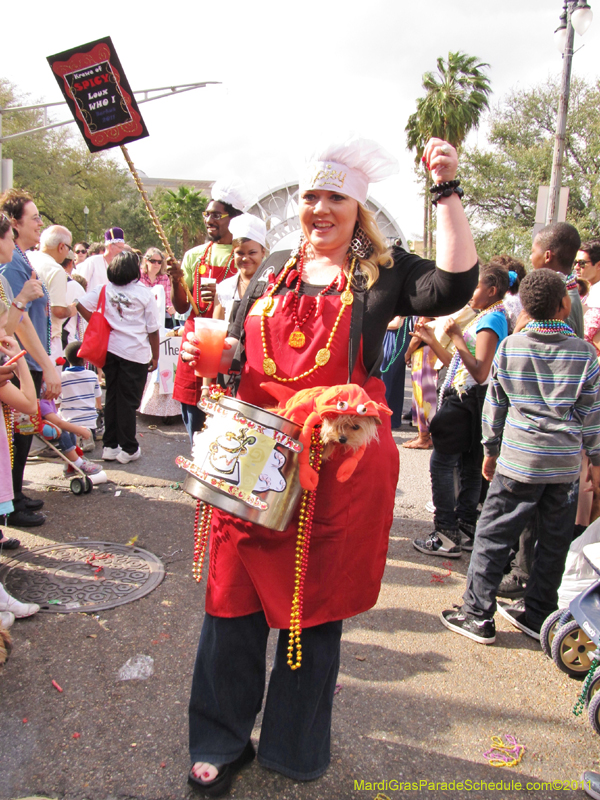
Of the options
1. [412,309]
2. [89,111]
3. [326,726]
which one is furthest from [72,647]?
[89,111]

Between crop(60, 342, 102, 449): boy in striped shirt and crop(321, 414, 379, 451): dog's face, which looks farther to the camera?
crop(60, 342, 102, 449): boy in striped shirt

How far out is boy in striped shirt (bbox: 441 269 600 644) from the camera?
3.05 metres

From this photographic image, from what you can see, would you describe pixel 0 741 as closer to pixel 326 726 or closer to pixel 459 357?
pixel 326 726

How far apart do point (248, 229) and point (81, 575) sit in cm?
244

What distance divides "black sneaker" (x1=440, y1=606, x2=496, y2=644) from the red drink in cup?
2.11 metres

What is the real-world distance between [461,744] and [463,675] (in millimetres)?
515

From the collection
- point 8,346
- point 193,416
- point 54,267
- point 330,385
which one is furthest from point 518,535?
point 54,267

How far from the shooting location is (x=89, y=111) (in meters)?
2.80

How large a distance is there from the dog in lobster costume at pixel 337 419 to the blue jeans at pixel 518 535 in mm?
1629

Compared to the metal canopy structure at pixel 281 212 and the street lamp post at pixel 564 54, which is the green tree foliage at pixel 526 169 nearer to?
the metal canopy structure at pixel 281 212

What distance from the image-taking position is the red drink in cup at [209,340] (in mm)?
Result: 2150

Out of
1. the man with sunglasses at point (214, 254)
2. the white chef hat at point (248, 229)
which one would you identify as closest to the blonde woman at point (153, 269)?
the man with sunglasses at point (214, 254)

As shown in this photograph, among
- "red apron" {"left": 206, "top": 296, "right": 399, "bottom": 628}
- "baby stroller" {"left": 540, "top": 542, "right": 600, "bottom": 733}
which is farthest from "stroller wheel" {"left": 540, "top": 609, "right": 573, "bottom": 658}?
"red apron" {"left": 206, "top": 296, "right": 399, "bottom": 628}

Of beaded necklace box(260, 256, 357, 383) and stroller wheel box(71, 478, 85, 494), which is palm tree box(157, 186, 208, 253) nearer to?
stroller wheel box(71, 478, 85, 494)
